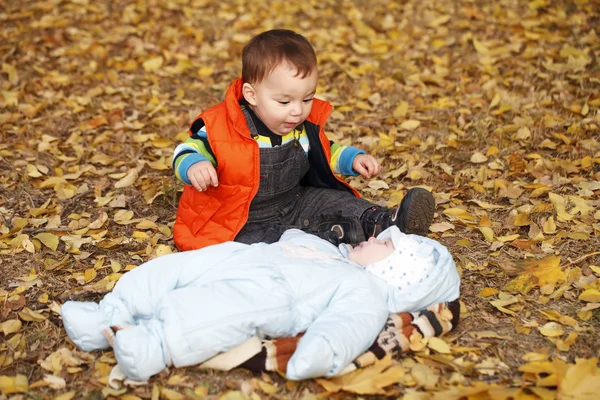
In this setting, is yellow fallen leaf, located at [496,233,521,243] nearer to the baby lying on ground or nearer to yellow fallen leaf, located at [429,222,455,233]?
yellow fallen leaf, located at [429,222,455,233]

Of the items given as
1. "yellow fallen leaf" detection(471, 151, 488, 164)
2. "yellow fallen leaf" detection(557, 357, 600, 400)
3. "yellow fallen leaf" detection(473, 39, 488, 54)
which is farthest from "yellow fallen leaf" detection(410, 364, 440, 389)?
"yellow fallen leaf" detection(473, 39, 488, 54)

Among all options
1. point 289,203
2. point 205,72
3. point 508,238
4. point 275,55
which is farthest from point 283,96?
point 205,72

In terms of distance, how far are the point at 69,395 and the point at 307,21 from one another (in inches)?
203

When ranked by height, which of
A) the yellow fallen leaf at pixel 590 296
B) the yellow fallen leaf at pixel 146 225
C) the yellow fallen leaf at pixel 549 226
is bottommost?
the yellow fallen leaf at pixel 146 225

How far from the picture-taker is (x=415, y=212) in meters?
3.04

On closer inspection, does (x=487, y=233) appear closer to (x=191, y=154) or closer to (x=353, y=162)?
(x=353, y=162)

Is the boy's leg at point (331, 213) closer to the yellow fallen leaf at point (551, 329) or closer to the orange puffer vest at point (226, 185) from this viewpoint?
the orange puffer vest at point (226, 185)

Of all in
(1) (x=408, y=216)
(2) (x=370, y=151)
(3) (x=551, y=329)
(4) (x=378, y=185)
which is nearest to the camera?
(3) (x=551, y=329)

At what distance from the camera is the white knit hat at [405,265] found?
8.78ft

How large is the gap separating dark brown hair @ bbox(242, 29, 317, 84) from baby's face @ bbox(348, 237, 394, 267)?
77cm

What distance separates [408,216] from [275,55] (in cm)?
91

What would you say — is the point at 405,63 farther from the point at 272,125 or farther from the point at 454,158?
the point at 272,125

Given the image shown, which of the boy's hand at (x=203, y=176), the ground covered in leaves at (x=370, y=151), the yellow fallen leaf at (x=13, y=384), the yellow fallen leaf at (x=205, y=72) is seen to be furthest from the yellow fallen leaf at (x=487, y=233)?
the yellow fallen leaf at (x=205, y=72)

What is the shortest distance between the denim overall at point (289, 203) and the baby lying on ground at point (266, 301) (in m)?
0.40
